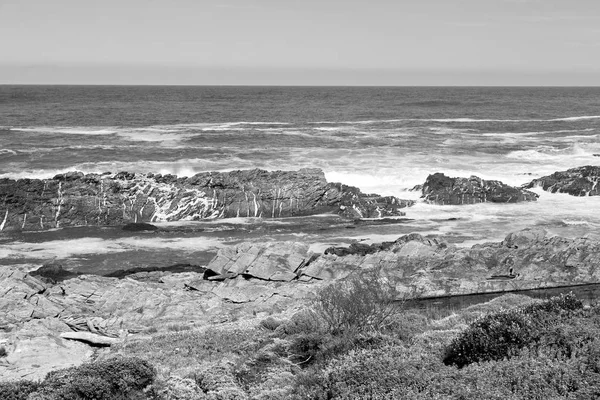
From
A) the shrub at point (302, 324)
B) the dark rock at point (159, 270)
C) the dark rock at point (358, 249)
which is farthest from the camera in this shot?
the dark rock at point (358, 249)

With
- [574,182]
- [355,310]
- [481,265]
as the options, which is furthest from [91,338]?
[574,182]

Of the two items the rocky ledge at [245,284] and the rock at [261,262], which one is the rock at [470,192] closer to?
the rocky ledge at [245,284]

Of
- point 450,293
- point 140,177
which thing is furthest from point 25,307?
point 140,177

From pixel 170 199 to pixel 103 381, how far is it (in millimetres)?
24369

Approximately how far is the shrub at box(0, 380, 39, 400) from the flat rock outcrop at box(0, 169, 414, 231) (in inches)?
879

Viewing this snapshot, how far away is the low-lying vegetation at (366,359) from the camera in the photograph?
9.74 meters

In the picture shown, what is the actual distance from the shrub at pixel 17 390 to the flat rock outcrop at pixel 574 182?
110 feet

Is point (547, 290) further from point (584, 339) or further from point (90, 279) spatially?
point (90, 279)

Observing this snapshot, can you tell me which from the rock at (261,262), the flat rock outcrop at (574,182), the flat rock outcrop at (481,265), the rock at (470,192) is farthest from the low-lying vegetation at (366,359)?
the flat rock outcrop at (574,182)

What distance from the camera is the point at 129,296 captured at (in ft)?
64.6

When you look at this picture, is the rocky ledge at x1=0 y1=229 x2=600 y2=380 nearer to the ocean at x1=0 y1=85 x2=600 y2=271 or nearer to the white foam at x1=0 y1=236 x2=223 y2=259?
the white foam at x1=0 y1=236 x2=223 y2=259

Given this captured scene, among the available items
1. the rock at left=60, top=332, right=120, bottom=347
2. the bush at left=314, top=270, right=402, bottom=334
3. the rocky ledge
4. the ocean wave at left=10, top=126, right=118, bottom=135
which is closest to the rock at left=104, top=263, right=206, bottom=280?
the rocky ledge

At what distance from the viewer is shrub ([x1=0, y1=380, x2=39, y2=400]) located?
10953 mm

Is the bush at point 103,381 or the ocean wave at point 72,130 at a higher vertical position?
the bush at point 103,381
